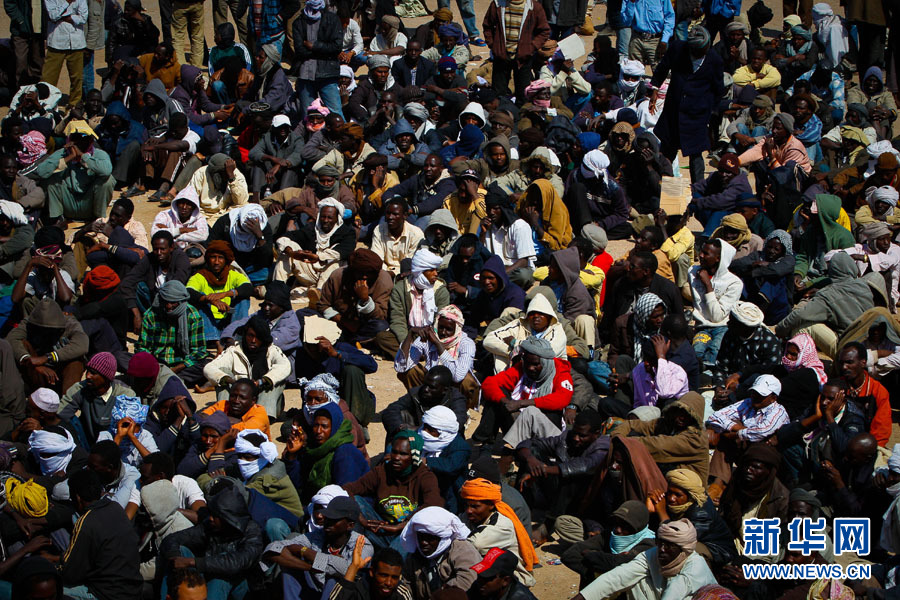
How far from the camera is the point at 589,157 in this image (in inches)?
457

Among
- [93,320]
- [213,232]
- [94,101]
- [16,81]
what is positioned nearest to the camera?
[93,320]

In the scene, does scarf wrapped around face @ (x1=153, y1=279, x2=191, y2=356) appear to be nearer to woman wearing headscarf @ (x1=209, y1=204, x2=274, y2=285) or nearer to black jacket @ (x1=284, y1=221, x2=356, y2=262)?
woman wearing headscarf @ (x1=209, y1=204, x2=274, y2=285)

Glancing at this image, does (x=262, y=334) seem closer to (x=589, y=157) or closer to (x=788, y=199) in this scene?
(x=589, y=157)

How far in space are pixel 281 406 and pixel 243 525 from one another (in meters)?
2.40

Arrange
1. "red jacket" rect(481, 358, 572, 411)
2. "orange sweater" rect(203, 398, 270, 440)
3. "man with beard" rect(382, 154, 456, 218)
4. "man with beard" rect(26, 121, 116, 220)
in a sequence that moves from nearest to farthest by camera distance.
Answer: "orange sweater" rect(203, 398, 270, 440) < "red jacket" rect(481, 358, 572, 411) < "man with beard" rect(382, 154, 456, 218) < "man with beard" rect(26, 121, 116, 220)

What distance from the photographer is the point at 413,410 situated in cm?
811

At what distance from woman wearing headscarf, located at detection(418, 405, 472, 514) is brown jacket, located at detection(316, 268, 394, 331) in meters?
2.25

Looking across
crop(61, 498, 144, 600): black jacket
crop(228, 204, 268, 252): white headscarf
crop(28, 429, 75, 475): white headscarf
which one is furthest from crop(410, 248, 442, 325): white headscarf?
crop(61, 498, 144, 600): black jacket

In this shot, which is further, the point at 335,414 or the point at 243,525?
the point at 335,414

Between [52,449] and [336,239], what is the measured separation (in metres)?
3.86

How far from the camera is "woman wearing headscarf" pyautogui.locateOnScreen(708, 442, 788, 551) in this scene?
6.98 meters

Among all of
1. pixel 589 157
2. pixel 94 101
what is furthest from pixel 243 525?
pixel 94 101

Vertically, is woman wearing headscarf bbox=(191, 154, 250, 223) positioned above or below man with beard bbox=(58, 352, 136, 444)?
above

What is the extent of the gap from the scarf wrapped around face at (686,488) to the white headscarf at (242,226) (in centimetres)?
521
